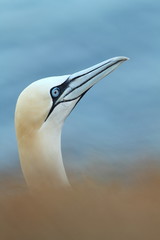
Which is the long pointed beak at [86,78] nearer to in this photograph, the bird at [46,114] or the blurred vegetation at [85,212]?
the bird at [46,114]

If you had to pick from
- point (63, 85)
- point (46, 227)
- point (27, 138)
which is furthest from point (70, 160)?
point (63, 85)

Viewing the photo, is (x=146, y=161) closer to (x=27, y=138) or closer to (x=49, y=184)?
(x=49, y=184)

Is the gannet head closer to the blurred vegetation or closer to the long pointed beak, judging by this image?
the long pointed beak

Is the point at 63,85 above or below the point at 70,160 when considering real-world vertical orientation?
above

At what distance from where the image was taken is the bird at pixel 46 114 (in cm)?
188

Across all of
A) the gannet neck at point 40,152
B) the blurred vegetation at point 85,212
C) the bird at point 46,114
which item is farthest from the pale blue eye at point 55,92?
the blurred vegetation at point 85,212

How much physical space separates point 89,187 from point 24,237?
0.20 feet

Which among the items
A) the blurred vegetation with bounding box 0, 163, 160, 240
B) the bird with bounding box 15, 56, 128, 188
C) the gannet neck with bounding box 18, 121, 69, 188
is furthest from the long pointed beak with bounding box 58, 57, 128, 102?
the blurred vegetation with bounding box 0, 163, 160, 240

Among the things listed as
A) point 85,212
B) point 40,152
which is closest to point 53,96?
point 40,152

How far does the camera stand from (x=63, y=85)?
7.68 ft

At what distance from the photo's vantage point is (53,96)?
7.20ft

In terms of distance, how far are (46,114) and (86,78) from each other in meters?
0.20

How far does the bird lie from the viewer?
1.88 meters

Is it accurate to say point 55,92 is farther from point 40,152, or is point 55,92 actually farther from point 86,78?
point 40,152
